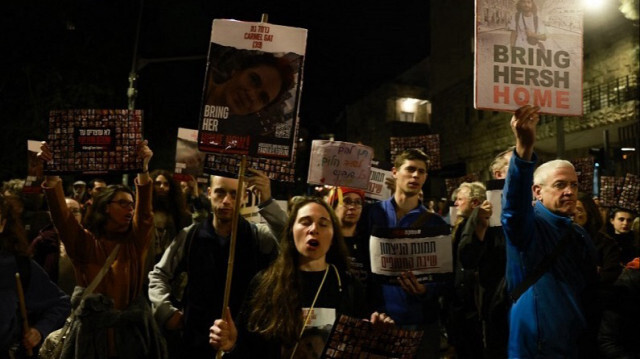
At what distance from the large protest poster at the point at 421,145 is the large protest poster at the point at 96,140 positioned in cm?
448

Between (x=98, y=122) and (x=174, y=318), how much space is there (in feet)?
5.82

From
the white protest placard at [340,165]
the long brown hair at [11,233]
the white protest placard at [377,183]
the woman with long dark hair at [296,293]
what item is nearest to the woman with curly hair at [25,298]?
the long brown hair at [11,233]

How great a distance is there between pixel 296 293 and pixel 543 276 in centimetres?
153

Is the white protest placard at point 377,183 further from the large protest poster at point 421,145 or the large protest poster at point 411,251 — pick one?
the large protest poster at point 411,251

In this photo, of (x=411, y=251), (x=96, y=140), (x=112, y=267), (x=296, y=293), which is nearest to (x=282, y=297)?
(x=296, y=293)

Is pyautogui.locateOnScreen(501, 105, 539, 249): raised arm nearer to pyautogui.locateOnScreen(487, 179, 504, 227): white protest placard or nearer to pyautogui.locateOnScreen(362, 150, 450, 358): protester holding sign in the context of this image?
pyautogui.locateOnScreen(362, 150, 450, 358): protester holding sign

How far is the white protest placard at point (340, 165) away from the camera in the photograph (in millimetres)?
7383

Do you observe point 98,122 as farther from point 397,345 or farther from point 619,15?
point 619,15

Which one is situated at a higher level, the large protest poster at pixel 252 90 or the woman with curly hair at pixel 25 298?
the large protest poster at pixel 252 90

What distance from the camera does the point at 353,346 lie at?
3346 millimetres

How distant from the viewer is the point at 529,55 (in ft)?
15.1

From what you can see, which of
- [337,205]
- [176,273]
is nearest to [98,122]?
[176,273]

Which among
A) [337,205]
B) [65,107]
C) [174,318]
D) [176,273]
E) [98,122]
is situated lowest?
[174,318]

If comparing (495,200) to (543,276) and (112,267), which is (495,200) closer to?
(543,276)
